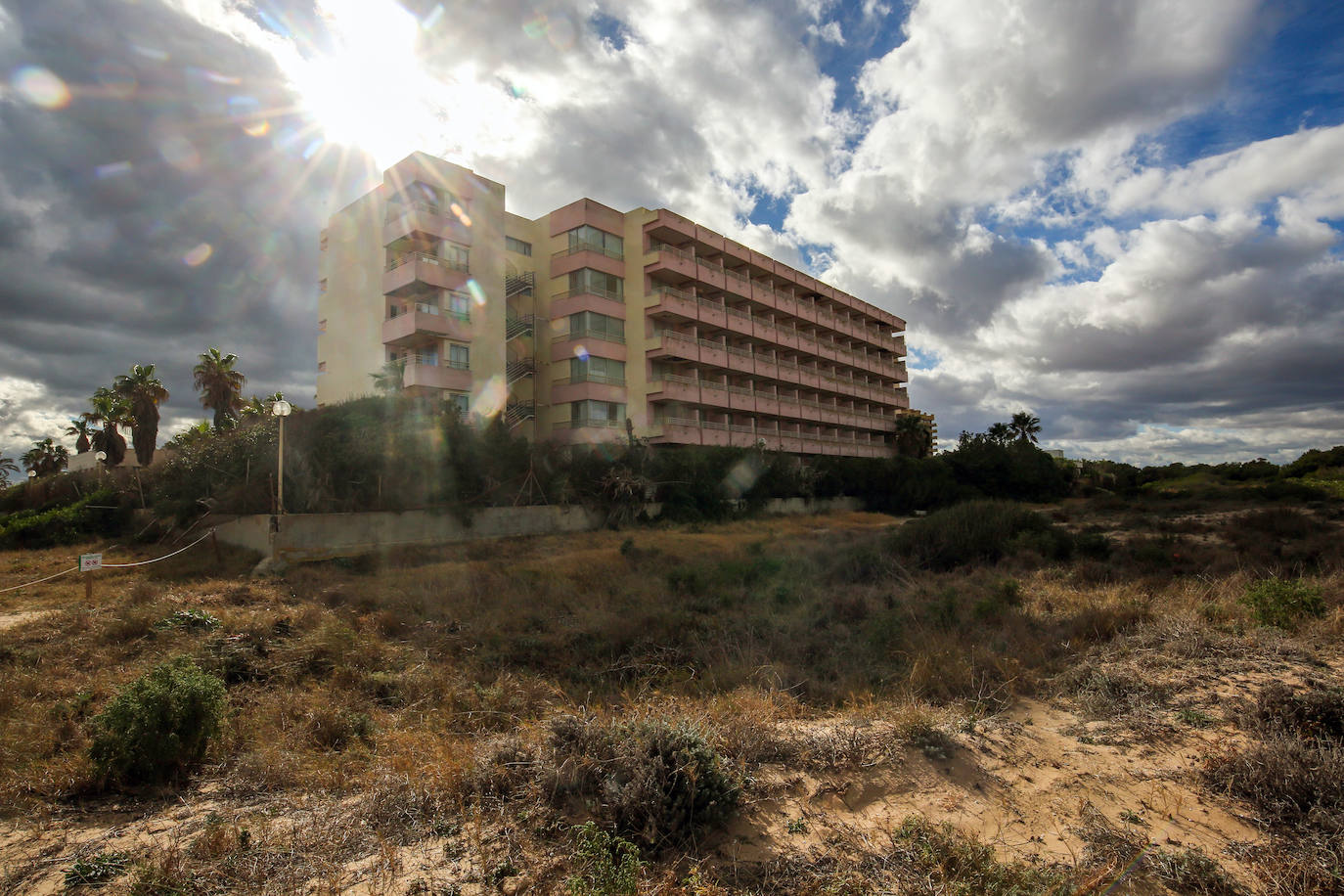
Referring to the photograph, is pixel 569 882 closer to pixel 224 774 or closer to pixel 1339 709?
pixel 224 774

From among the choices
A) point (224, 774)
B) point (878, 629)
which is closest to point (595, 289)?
point (878, 629)

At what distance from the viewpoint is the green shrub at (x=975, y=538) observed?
1917 cm

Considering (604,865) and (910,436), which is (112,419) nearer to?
(604,865)

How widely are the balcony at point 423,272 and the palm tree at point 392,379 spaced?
14.6 ft

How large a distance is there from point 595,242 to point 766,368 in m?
17.2

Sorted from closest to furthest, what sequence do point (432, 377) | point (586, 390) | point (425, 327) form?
point (425, 327), point (432, 377), point (586, 390)

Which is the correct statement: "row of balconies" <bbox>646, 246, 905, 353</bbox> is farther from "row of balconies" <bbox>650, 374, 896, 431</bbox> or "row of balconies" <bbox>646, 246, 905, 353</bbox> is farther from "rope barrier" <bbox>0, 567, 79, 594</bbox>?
"rope barrier" <bbox>0, 567, 79, 594</bbox>

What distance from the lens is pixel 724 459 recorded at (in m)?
39.7

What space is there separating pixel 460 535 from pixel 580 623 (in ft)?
46.4

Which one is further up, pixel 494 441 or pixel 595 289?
pixel 595 289

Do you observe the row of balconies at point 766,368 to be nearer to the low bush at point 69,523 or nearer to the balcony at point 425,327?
the balcony at point 425,327

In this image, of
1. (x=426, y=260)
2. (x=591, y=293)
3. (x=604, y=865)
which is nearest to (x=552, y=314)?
(x=591, y=293)

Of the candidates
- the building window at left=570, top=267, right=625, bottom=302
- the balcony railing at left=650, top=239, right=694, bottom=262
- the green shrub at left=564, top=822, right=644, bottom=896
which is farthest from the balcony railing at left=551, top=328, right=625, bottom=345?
the green shrub at left=564, top=822, right=644, bottom=896

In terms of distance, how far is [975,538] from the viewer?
1991cm
